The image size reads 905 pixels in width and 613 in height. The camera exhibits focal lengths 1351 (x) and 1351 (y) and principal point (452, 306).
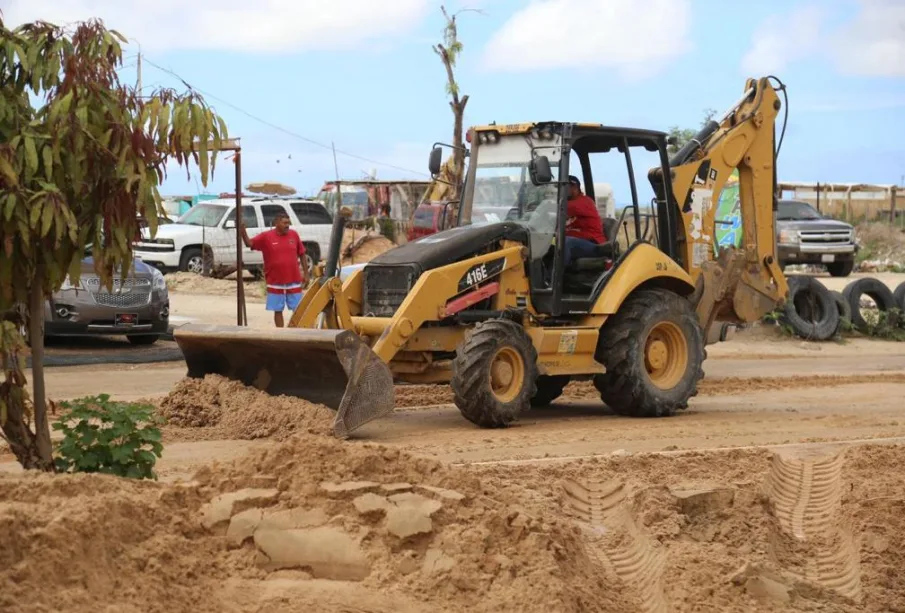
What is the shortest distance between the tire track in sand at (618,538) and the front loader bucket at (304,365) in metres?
2.35

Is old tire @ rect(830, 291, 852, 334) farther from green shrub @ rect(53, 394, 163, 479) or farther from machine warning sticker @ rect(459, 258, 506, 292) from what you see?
green shrub @ rect(53, 394, 163, 479)

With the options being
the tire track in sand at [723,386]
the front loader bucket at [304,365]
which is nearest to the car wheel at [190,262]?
the tire track in sand at [723,386]

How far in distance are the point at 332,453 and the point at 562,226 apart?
5.99 m

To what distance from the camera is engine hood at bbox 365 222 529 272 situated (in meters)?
12.1

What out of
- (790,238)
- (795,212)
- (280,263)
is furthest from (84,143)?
(795,212)

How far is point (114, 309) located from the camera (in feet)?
57.9

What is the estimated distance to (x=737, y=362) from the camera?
19141 mm

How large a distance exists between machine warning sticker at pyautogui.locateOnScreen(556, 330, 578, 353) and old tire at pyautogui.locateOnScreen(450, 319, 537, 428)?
465 millimetres

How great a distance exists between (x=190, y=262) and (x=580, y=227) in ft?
57.0

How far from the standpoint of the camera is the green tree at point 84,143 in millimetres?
6637

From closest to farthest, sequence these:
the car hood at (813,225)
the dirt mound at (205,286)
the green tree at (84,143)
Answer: the green tree at (84,143)
the dirt mound at (205,286)
the car hood at (813,225)

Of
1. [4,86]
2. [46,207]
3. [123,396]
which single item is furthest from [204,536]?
[123,396]

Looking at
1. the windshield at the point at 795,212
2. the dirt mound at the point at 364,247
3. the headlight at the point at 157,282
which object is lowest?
the headlight at the point at 157,282

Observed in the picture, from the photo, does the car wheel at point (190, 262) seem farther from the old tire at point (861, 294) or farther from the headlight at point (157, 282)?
the old tire at point (861, 294)
